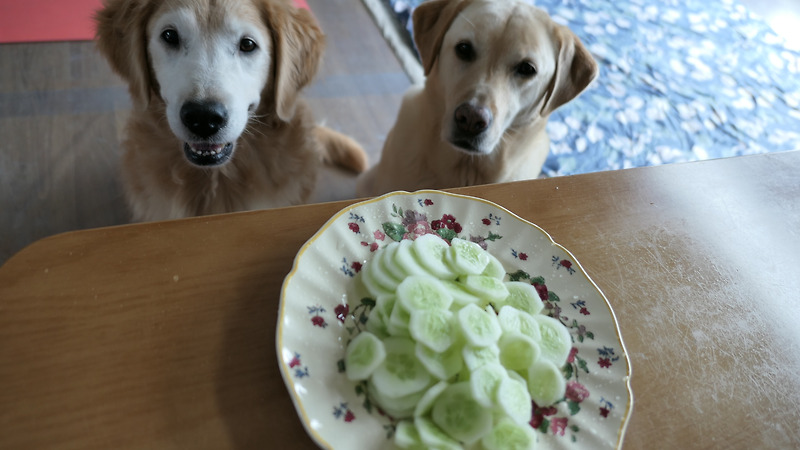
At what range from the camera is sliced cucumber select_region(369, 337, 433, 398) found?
566 millimetres

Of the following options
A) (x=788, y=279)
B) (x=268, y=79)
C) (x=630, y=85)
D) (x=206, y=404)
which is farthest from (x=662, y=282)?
(x=630, y=85)

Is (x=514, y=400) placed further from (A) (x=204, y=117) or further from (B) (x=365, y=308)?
(A) (x=204, y=117)

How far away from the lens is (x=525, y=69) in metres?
1.18

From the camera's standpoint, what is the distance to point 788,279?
896 millimetres

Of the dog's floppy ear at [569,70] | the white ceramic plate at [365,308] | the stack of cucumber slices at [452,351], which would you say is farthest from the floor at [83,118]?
the stack of cucumber slices at [452,351]

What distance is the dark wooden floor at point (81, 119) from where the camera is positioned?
155 cm

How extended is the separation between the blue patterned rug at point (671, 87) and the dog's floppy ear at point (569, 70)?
72cm

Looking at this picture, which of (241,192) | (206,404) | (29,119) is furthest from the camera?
(29,119)

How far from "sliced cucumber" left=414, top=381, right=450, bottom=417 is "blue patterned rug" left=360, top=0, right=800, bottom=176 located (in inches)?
61.8

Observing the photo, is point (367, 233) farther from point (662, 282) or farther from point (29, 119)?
point (29, 119)

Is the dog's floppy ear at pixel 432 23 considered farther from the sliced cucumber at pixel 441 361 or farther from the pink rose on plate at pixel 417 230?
the sliced cucumber at pixel 441 361

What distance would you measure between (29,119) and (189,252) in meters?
1.54

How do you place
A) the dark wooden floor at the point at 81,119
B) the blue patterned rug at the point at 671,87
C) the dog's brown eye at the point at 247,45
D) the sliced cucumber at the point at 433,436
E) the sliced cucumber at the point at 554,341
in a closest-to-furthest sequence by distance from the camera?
Result: the sliced cucumber at the point at 433,436, the sliced cucumber at the point at 554,341, the dog's brown eye at the point at 247,45, the dark wooden floor at the point at 81,119, the blue patterned rug at the point at 671,87

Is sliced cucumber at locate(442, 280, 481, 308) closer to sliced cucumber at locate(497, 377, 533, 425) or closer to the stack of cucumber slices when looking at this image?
the stack of cucumber slices
